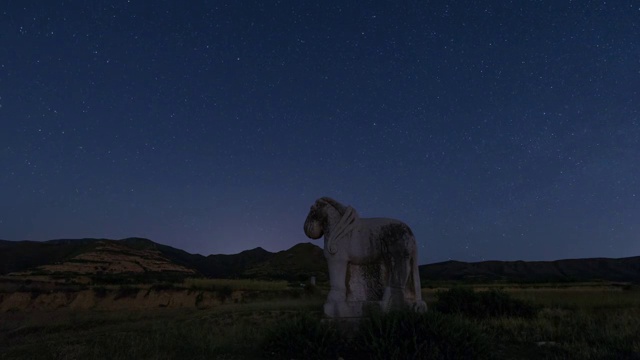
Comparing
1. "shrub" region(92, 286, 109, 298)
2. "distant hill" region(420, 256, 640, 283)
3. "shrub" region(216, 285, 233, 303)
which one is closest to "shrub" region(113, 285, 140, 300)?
"shrub" region(92, 286, 109, 298)

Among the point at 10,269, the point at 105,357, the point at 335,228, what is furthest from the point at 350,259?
the point at 10,269

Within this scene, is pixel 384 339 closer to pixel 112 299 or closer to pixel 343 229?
pixel 343 229

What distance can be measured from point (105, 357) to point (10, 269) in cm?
8744

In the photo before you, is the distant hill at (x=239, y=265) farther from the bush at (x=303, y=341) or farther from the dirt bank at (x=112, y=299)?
the bush at (x=303, y=341)

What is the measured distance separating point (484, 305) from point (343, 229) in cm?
683

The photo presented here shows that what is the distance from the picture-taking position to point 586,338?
27.6 feet

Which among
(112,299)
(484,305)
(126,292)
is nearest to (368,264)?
(484,305)

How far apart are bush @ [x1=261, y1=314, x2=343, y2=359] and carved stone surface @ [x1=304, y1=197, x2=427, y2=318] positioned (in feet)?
2.16

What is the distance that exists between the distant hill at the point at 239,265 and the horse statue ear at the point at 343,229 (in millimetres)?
43488

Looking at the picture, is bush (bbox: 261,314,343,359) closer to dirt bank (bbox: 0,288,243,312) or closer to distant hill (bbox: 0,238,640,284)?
dirt bank (bbox: 0,288,243,312)

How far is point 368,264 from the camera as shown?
8.41 m

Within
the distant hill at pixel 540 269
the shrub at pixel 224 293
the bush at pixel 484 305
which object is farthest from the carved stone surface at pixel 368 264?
the distant hill at pixel 540 269

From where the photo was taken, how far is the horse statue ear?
8320 millimetres

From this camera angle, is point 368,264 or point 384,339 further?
point 368,264
